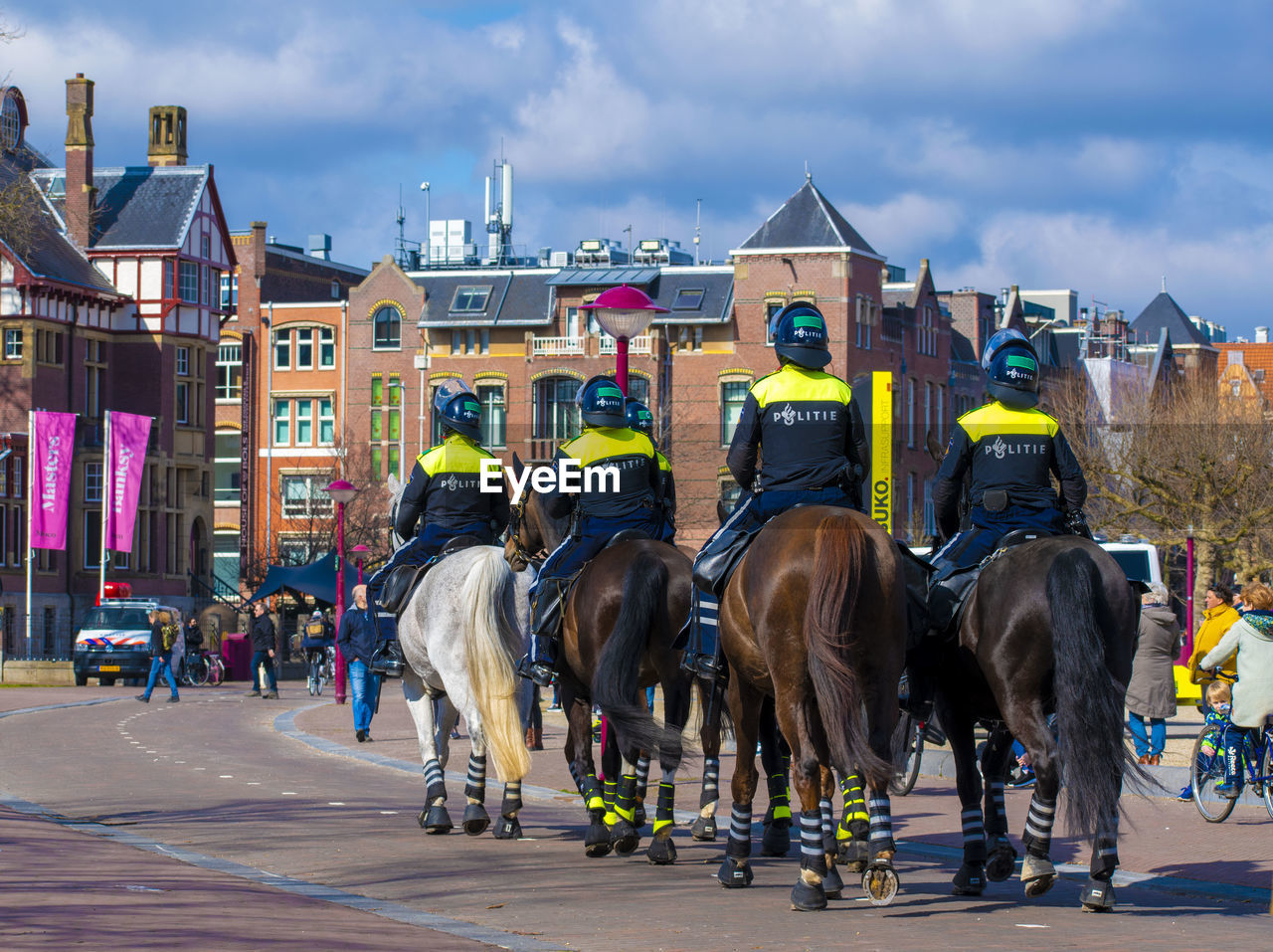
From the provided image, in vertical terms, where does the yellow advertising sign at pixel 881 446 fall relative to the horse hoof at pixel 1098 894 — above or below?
above

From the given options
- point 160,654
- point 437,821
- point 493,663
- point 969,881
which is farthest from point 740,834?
point 160,654

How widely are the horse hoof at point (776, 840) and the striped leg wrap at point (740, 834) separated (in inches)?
59.5

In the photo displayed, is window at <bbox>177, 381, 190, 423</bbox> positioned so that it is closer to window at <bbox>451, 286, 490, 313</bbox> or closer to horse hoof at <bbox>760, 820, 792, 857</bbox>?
window at <bbox>451, 286, 490, 313</bbox>

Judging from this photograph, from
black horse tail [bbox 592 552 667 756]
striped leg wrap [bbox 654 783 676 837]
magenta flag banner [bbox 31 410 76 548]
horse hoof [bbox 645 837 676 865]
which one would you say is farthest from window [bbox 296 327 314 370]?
horse hoof [bbox 645 837 676 865]

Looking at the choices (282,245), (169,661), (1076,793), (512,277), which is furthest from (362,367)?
(1076,793)

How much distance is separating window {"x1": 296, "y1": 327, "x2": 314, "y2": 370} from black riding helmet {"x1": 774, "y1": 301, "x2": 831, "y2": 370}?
233ft

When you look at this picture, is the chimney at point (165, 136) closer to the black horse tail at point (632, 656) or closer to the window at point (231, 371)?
the window at point (231, 371)

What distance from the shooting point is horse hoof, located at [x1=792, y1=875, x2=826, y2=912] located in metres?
9.21

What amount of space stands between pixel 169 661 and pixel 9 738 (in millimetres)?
14145

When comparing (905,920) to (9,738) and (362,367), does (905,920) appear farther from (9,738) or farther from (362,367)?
(362,367)

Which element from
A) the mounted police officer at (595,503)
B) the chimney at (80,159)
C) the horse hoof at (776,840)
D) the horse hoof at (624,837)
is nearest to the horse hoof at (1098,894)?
the horse hoof at (776,840)

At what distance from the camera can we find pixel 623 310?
18.7m

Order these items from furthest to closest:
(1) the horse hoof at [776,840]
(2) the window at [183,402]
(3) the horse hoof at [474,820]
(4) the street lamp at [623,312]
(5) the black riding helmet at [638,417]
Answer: (2) the window at [183,402]
(4) the street lamp at [623,312]
(5) the black riding helmet at [638,417]
(3) the horse hoof at [474,820]
(1) the horse hoof at [776,840]

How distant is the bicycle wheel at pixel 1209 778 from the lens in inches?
563
